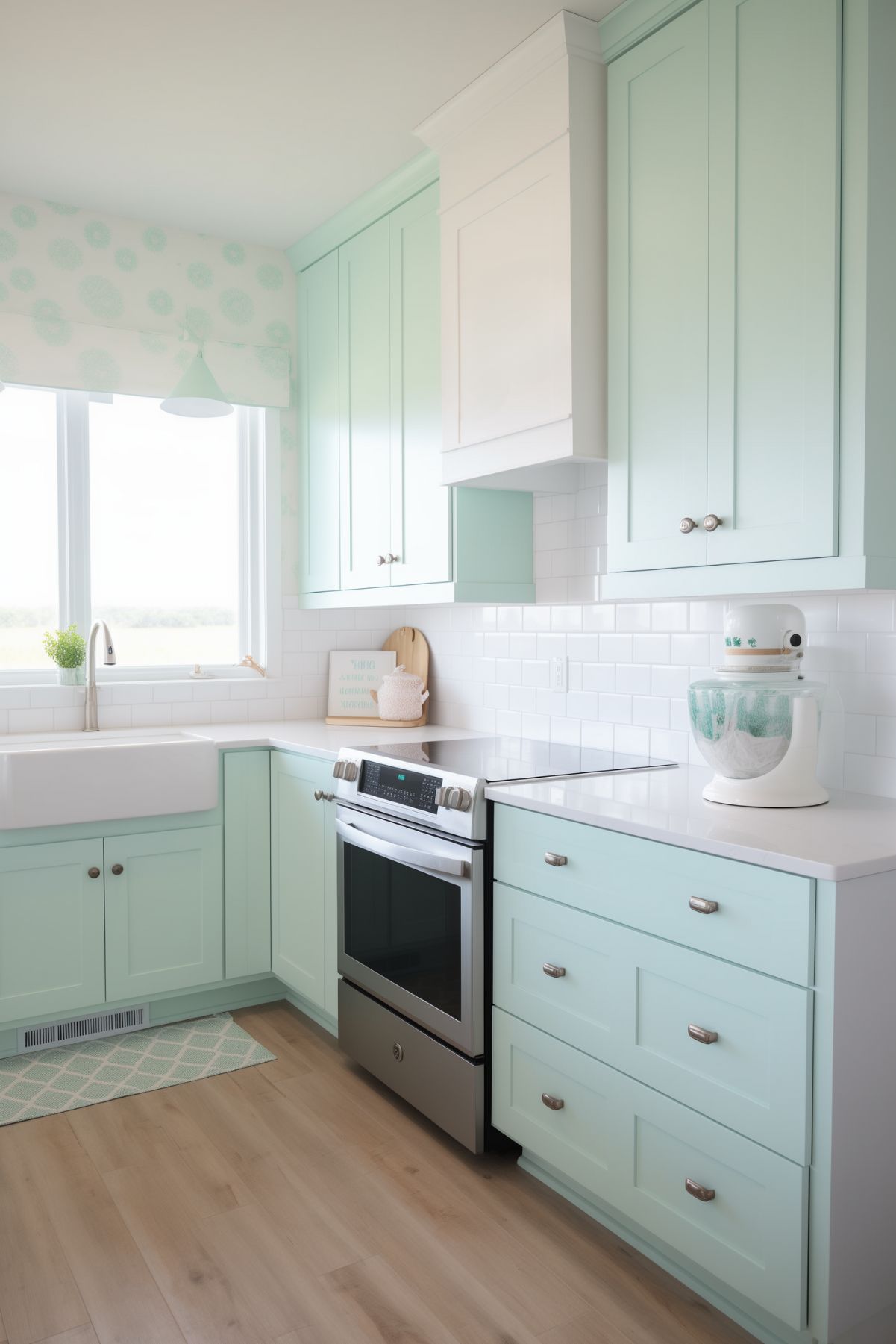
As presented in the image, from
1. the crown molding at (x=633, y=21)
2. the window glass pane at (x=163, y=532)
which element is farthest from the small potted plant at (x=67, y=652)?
the crown molding at (x=633, y=21)

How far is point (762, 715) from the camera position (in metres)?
1.91

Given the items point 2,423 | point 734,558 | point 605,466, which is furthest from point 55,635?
point 734,558

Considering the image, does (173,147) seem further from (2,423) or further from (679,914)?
(679,914)

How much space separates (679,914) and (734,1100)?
306 millimetres

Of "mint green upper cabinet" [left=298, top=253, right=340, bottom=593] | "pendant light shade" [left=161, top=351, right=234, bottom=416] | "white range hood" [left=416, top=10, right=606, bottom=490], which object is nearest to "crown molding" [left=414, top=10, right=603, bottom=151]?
"white range hood" [left=416, top=10, right=606, bottom=490]

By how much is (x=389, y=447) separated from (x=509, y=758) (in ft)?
3.66

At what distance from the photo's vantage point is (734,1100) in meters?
1.64

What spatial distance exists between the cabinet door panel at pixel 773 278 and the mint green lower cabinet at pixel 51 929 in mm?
2009

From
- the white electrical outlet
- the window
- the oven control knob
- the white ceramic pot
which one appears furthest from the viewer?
the white ceramic pot

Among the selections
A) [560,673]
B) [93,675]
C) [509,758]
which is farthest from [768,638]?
[93,675]

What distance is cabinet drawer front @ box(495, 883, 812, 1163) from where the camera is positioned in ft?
5.09

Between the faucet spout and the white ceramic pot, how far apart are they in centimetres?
94

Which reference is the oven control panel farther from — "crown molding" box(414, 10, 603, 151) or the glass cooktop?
"crown molding" box(414, 10, 603, 151)

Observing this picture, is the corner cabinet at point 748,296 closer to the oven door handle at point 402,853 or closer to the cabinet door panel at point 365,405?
the oven door handle at point 402,853
